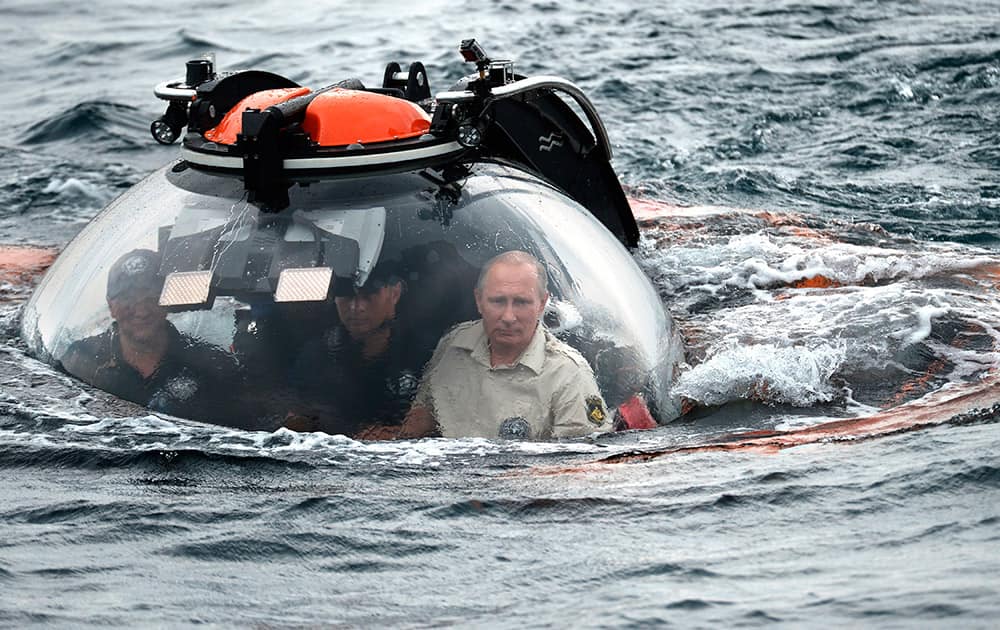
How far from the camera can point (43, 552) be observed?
153 inches

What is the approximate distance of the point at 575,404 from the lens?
4.66m

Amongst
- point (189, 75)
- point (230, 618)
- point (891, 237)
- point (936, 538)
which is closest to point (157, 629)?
point (230, 618)

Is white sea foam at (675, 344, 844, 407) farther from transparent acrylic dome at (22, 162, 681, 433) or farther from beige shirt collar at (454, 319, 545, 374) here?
beige shirt collar at (454, 319, 545, 374)

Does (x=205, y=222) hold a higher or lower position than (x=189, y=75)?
lower

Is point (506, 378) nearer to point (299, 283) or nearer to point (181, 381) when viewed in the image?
point (299, 283)

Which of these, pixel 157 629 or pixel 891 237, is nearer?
pixel 157 629

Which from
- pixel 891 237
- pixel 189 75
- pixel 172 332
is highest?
pixel 189 75

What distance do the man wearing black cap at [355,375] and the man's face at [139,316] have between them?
53 cm

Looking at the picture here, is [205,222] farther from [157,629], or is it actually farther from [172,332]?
[157,629]

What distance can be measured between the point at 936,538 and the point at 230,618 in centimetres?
172

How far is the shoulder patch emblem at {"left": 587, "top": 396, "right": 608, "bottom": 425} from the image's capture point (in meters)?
4.68

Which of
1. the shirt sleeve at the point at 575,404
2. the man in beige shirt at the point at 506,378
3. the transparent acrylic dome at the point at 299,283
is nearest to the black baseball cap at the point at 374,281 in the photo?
the transparent acrylic dome at the point at 299,283

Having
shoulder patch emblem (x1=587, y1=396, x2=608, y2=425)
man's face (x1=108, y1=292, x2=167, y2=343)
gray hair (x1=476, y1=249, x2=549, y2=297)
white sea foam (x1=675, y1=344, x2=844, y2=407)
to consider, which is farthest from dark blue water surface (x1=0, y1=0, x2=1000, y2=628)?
gray hair (x1=476, y1=249, x2=549, y2=297)

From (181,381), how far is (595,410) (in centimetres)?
128
